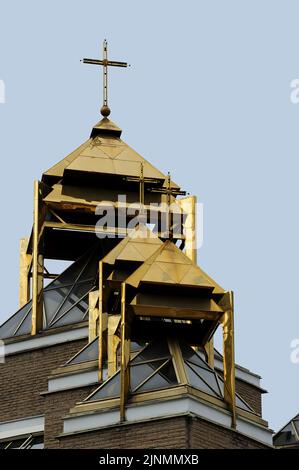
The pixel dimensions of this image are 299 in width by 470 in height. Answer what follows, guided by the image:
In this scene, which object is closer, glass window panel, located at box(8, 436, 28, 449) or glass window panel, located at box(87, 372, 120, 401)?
glass window panel, located at box(87, 372, 120, 401)

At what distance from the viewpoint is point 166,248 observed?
48812mm

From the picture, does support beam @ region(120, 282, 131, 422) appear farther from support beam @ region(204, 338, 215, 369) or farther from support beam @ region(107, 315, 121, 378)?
support beam @ region(204, 338, 215, 369)

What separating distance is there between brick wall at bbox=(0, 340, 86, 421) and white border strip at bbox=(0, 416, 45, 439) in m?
0.42

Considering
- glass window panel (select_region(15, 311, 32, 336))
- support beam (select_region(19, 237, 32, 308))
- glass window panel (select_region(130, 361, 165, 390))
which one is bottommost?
glass window panel (select_region(130, 361, 165, 390))

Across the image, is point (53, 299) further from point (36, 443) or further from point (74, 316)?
point (36, 443)

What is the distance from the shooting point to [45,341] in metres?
55.5

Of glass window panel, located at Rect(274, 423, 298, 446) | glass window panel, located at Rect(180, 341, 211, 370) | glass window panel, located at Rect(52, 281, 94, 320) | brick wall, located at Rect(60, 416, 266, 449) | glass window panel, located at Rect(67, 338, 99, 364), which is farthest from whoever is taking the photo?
glass window panel, located at Rect(52, 281, 94, 320)


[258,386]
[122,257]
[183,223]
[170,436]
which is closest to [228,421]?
[170,436]

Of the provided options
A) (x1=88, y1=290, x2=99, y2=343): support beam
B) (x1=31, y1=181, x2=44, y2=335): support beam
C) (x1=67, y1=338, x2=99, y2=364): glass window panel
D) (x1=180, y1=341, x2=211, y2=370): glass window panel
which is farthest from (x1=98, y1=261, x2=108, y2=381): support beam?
(x1=31, y1=181, x2=44, y2=335): support beam

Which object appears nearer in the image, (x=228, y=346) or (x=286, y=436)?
(x=228, y=346)

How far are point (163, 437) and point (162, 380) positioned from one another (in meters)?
1.91

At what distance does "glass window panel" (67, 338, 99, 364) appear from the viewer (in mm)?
52500

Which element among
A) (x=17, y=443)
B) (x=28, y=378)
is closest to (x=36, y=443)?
(x=17, y=443)

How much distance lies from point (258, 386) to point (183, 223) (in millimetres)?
5629
